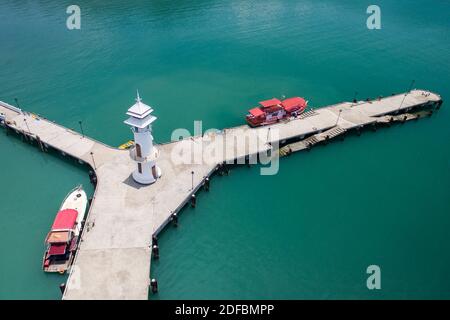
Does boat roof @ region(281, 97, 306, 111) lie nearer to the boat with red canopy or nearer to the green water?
the green water

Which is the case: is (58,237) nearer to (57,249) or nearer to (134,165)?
(57,249)

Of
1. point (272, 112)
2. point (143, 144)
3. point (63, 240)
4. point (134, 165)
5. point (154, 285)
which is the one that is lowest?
point (154, 285)

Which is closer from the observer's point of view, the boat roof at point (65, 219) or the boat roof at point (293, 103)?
the boat roof at point (65, 219)

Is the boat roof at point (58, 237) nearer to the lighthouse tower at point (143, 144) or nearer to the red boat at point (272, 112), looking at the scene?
the lighthouse tower at point (143, 144)

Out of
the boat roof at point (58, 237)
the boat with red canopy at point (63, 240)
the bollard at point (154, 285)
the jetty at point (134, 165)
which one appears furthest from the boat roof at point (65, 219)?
the bollard at point (154, 285)

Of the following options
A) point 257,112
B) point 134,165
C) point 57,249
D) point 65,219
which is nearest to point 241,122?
point 257,112

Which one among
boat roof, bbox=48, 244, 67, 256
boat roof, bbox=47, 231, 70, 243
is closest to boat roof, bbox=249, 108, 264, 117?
boat roof, bbox=47, 231, 70, 243

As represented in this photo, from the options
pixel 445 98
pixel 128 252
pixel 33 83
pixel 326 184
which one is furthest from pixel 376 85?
pixel 33 83
